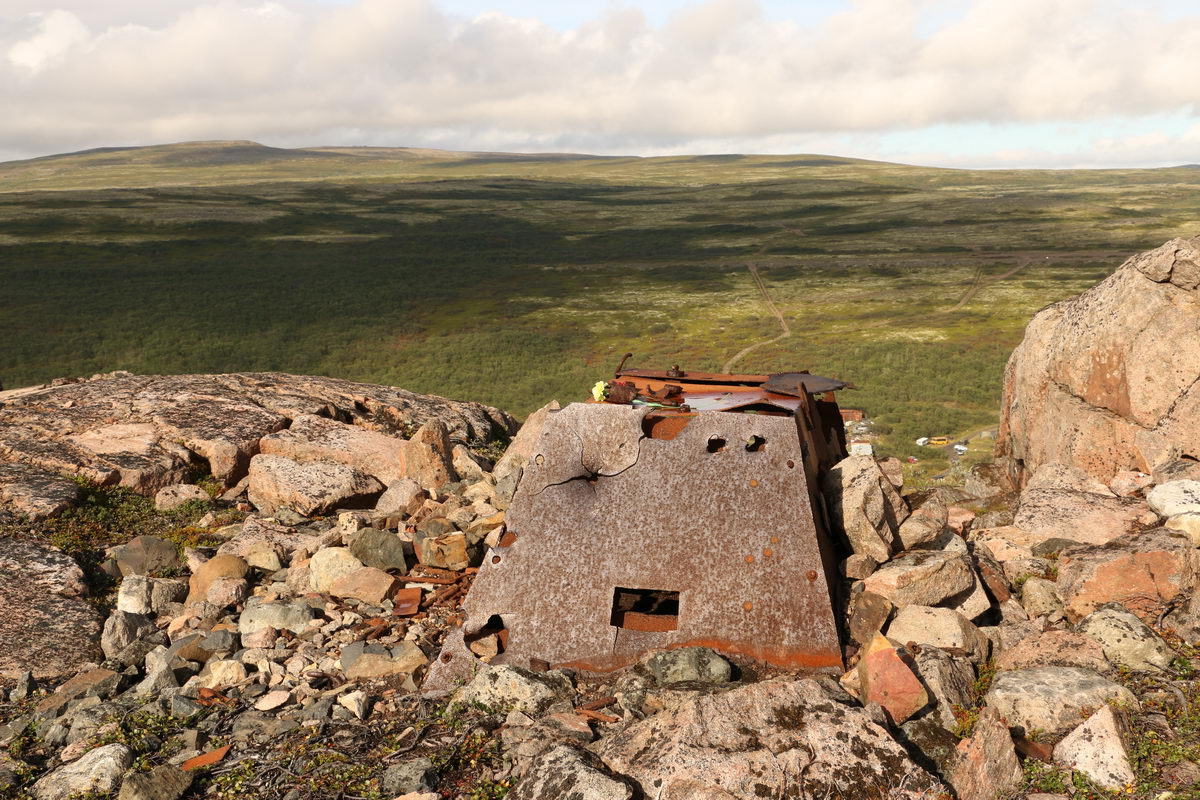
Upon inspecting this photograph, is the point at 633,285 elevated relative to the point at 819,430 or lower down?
lower down

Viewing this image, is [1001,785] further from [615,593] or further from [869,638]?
[615,593]

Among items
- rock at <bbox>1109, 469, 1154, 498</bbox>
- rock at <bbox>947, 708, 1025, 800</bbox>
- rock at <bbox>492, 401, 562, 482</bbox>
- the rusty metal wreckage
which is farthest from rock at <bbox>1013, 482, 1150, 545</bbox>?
rock at <bbox>492, 401, 562, 482</bbox>

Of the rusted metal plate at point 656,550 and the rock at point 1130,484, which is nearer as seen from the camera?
the rusted metal plate at point 656,550

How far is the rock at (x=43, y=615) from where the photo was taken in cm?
691

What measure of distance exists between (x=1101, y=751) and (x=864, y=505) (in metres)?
2.61

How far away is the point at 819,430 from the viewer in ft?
27.8

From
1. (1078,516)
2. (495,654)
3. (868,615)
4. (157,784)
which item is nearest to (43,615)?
(157,784)

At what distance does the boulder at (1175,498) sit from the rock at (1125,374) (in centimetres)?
159

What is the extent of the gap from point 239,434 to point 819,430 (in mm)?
7240

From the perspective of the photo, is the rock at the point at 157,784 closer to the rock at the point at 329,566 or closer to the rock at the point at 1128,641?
the rock at the point at 329,566

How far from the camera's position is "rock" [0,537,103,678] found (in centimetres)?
691

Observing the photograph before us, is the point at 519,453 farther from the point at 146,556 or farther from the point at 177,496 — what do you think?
the point at 146,556

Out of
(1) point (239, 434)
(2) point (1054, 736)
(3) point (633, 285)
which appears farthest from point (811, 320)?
(2) point (1054, 736)

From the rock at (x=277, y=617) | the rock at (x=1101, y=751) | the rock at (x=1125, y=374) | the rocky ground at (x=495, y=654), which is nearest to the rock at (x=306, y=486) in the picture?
the rocky ground at (x=495, y=654)
